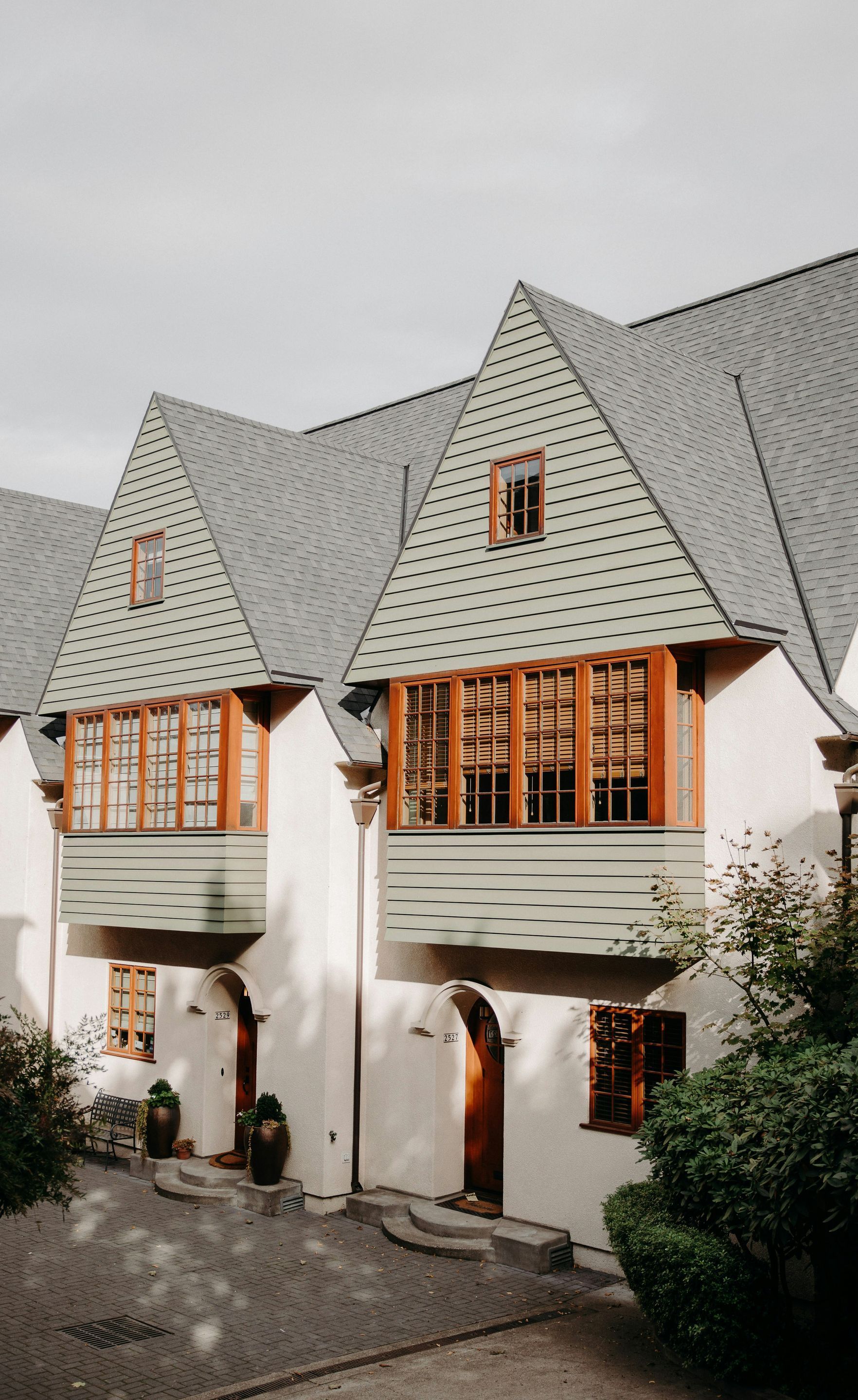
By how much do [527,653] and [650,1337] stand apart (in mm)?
6970

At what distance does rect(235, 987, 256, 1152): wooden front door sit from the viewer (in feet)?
60.4

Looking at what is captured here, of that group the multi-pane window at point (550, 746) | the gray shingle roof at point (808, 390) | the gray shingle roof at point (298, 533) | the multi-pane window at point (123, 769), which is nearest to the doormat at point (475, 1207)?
the multi-pane window at point (550, 746)

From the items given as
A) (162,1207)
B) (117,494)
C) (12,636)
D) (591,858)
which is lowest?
(162,1207)

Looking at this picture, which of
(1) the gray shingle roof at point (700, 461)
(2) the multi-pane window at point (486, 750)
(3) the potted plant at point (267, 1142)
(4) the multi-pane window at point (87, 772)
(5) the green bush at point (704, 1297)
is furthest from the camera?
(4) the multi-pane window at point (87, 772)

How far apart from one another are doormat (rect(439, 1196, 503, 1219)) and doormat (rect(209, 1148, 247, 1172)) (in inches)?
132

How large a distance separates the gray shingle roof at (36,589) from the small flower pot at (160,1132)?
253 inches

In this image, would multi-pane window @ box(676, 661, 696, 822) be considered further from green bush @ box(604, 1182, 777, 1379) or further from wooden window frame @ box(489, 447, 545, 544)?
green bush @ box(604, 1182, 777, 1379)

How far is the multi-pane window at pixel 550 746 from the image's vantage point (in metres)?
13.9

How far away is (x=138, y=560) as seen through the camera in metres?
19.5

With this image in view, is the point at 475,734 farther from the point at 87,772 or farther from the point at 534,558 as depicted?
the point at 87,772

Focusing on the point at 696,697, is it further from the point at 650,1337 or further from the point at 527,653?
the point at 650,1337

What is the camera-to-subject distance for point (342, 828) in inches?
663

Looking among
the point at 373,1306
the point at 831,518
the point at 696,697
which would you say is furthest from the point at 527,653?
the point at 373,1306

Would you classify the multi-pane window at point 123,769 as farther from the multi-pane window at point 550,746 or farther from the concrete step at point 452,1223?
the concrete step at point 452,1223
